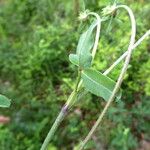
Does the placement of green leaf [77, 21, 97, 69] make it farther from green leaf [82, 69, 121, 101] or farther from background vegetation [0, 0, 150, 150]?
background vegetation [0, 0, 150, 150]

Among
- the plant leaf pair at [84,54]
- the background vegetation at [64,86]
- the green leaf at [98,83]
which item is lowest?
the background vegetation at [64,86]

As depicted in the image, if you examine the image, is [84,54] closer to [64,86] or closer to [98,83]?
[98,83]

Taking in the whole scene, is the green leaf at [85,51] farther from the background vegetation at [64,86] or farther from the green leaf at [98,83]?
the background vegetation at [64,86]

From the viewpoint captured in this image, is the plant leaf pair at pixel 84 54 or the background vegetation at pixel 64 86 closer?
the plant leaf pair at pixel 84 54

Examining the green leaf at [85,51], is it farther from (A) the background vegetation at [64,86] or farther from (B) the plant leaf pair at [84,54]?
(A) the background vegetation at [64,86]

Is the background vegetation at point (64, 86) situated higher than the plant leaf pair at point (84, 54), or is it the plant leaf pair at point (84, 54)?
the plant leaf pair at point (84, 54)

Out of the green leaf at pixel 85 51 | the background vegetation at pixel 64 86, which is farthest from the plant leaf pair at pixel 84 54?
the background vegetation at pixel 64 86
